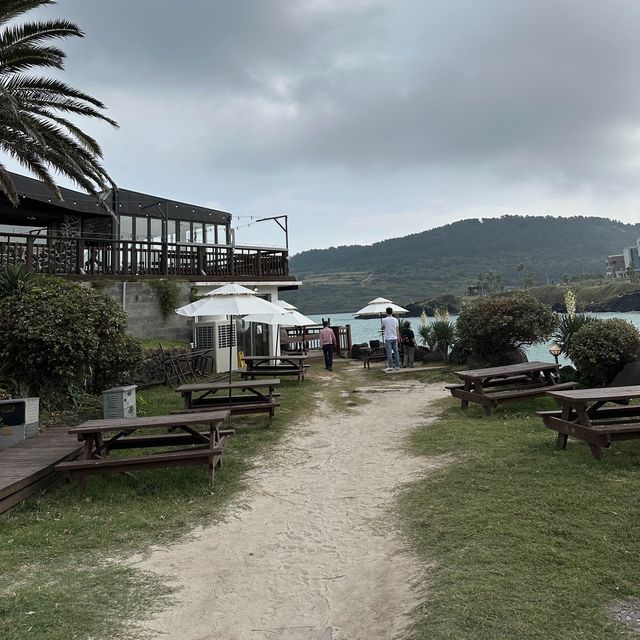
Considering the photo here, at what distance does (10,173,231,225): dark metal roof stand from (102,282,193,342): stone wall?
4.38m

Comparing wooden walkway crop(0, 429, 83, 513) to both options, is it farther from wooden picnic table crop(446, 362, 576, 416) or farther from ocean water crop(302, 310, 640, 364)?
ocean water crop(302, 310, 640, 364)

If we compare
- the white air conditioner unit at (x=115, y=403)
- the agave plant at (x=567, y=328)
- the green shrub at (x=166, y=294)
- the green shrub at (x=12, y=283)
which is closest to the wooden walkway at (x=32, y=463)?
the white air conditioner unit at (x=115, y=403)

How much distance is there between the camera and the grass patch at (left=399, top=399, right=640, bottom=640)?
2787 millimetres

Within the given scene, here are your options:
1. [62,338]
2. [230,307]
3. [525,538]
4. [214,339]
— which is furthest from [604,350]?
[214,339]

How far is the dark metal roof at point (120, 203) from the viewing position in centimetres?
1745

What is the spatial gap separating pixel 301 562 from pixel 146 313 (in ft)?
40.9

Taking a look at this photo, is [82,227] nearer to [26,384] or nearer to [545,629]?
[26,384]

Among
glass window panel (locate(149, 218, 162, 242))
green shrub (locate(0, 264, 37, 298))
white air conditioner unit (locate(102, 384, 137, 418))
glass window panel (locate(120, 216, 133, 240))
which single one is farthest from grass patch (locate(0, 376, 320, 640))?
glass window panel (locate(149, 218, 162, 242))

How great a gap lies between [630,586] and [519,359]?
1155 centimetres

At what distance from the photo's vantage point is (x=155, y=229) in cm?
2123

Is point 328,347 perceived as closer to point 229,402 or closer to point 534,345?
point 534,345

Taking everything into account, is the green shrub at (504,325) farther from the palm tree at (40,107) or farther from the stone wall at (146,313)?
the palm tree at (40,107)

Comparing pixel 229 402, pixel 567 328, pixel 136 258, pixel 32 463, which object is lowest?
pixel 32 463

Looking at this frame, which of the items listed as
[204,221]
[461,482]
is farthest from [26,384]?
[204,221]
